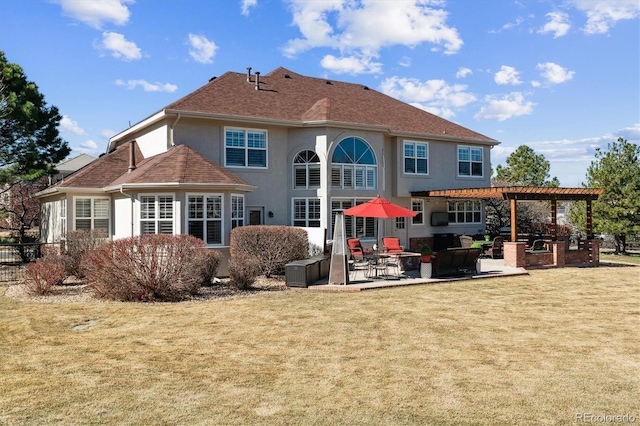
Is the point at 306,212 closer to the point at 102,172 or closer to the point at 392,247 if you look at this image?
the point at 392,247

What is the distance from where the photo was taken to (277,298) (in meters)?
12.4

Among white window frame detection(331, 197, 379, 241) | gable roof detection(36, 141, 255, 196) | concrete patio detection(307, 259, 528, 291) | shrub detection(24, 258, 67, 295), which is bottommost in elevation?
concrete patio detection(307, 259, 528, 291)

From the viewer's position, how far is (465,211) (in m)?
27.0

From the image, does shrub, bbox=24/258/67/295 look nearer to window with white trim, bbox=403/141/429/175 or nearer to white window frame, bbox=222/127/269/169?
white window frame, bbox=222/127/269/169

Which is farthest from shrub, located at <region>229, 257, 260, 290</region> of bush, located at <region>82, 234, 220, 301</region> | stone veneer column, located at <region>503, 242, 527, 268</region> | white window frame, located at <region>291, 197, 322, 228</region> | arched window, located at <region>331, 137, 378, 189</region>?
stone veneer column, located at <region>503, 242, 527, 268</region>

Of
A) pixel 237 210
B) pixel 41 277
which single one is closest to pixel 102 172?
pixel 237 210

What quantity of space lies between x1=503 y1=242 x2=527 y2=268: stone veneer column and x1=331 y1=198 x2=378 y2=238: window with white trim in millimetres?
6261

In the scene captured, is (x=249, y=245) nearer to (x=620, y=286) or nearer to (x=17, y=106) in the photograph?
(x=620, y=286)

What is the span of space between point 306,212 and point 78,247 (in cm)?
950

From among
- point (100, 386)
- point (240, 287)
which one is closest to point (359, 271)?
point (240, 287)

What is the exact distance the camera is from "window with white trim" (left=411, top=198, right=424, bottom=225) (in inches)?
971

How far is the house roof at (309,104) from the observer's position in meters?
19.9

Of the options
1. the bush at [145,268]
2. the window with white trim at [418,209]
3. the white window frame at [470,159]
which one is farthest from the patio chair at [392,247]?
the white window frame at [470,159]

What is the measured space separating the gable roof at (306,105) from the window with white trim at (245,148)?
0.82 meters
